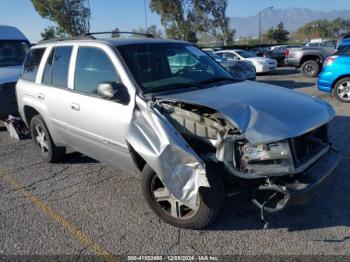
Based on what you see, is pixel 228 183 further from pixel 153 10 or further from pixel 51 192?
pixel 153 10

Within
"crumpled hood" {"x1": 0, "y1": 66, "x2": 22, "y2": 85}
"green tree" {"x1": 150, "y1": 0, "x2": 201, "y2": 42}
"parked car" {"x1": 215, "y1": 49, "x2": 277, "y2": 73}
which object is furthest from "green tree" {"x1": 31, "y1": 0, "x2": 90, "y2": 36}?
"crumpled hood" {"x1": 0, "y1": 66, "x2": 22, "y2": 85}

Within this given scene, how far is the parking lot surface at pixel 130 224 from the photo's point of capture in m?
3.26

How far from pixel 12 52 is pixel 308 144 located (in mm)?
8178

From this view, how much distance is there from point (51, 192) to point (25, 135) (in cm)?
311

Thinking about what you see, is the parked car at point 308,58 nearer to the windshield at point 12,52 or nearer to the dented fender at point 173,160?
the windshield at point 12,52

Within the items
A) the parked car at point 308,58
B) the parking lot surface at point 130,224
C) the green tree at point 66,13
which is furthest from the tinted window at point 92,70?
the green tree at point 66,13

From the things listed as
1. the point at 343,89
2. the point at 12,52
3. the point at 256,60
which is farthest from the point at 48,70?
the point at 256,60

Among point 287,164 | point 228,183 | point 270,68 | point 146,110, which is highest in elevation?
point 146,110

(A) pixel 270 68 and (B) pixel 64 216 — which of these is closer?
(B) pixel 64 216

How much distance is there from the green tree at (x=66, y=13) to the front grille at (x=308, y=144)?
4470cm

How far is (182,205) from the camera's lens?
3543 millimetres

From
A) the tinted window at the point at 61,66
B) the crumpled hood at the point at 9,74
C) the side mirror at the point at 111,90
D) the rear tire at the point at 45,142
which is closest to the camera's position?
the side mirror at the point at 111,90

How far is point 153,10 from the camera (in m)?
49.5

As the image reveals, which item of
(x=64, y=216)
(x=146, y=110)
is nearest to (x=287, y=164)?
(x=146, y=110)
